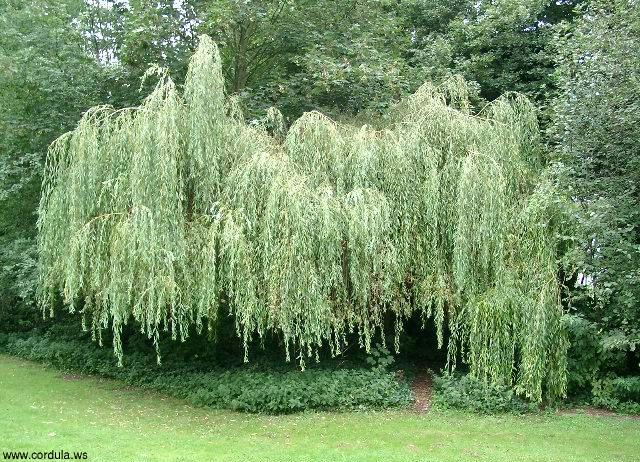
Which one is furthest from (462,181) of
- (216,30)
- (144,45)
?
(144,45)

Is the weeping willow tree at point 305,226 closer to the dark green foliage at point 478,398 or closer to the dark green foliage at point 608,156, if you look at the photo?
the dark green foliage at point 478,398

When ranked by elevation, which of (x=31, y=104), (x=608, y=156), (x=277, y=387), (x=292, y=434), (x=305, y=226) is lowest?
(x=292, y=434)

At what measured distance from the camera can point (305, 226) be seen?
7.93m

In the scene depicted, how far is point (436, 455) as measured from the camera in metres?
7.03

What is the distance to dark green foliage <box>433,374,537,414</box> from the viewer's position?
8898mm

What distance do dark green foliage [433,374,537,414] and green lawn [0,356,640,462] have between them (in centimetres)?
23

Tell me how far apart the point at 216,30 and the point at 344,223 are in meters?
Result: 6.11

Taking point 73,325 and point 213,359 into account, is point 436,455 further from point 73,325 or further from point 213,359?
point 73,325

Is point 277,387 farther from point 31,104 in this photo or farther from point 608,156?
point 31,104

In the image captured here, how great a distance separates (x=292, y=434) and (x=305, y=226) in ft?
9.48

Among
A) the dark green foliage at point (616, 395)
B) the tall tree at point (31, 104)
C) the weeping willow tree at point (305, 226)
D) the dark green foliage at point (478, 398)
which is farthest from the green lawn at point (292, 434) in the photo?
the tall tree at point (31, 104)

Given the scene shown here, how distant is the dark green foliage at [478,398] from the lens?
890 centimetres

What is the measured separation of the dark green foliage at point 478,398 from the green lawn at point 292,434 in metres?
0.23

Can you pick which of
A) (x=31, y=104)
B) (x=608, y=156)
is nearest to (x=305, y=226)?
(x=608, y=156)
